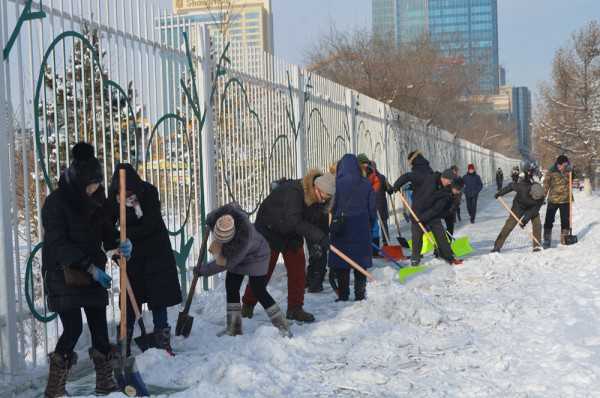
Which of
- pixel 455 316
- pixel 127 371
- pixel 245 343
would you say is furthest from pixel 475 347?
pixel 127 371

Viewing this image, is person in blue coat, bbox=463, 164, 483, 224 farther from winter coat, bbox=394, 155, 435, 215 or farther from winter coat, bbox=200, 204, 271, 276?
winter coat, bbox=200, 204, 271, 276

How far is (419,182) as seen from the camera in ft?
36.0

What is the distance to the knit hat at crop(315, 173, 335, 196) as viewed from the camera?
6.68m

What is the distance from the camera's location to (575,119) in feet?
99.8

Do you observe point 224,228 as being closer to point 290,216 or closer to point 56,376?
point 290,216

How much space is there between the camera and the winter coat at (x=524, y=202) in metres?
11.9

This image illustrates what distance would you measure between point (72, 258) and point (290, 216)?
102 inches

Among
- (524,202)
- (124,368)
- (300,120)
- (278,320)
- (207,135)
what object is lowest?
(278,320)

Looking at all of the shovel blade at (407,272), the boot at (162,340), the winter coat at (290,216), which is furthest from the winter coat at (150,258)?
the shovel blade at (407,272)

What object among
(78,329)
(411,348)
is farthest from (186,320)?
(411,348)

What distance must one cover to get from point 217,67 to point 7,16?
362cm

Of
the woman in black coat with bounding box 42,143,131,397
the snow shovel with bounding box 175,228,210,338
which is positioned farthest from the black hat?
the snow shovel with bounding box 175,228,210,338

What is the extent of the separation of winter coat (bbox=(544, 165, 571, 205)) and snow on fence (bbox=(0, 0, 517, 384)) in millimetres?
4292

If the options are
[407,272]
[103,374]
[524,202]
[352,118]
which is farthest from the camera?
[352,118]
